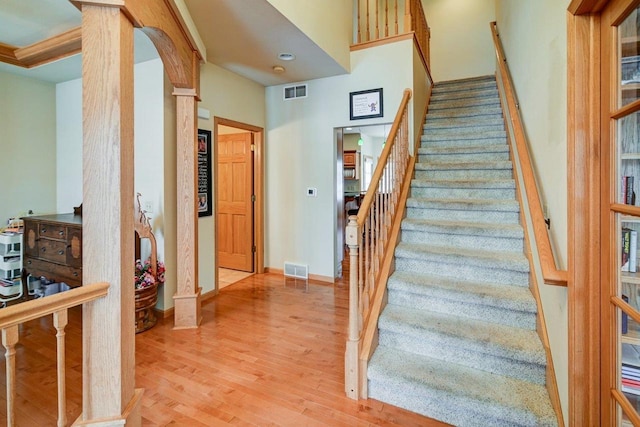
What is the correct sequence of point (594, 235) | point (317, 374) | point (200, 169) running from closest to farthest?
point (594, 235), point (317, 374), point (200, 169)

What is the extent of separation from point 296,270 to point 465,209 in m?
2.44

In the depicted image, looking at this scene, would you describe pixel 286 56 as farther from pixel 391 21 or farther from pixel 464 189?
pixel 391 21

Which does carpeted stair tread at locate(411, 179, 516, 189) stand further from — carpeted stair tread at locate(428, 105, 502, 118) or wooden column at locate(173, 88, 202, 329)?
wooden column at locate(173, 88, 202, 329)

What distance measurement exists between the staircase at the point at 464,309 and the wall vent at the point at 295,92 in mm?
1939

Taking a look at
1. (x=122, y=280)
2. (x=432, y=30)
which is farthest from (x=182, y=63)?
(x=432, y=30)

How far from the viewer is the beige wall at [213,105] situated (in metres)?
3.59

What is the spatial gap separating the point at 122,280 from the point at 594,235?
2.16 meters

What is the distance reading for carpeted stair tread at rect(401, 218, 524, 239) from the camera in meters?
2.54

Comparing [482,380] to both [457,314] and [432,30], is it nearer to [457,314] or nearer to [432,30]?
[457,314]

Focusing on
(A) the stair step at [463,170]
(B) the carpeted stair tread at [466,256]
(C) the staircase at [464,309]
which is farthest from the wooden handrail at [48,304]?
(A) the stair step at [463,170]

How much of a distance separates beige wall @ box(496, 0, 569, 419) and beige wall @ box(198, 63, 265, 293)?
124 inches

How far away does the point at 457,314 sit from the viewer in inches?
87.4

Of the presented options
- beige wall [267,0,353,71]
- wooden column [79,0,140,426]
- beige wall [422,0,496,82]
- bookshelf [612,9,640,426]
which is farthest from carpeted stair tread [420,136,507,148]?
wooden column [79,0,140,426]

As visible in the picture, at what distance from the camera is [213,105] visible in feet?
12.1
